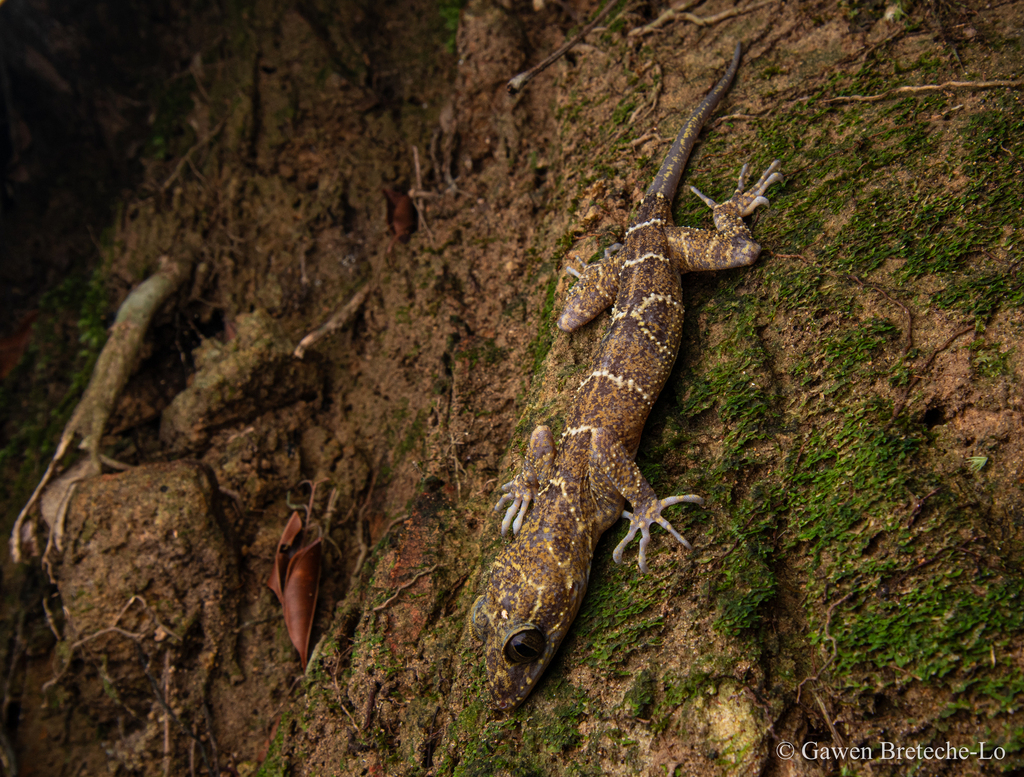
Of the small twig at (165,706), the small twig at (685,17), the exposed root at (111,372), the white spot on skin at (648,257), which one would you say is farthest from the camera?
the exposed root at (111,372)

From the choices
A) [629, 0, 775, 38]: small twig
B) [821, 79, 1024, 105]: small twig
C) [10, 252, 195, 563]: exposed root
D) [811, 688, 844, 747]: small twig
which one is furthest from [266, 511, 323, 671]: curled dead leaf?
[629, 0, 775, 38]: small twig

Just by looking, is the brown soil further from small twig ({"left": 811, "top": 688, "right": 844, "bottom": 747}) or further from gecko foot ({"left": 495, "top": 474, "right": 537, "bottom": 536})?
gecko foot ({"left": 495, "top": 474, "right": 537, "bottom": 536})

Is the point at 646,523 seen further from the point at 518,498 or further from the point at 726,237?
the point at 726,237

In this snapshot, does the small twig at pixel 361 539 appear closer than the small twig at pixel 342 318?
Yes

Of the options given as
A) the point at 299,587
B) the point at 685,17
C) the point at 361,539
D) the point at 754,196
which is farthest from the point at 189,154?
the point at 754,196

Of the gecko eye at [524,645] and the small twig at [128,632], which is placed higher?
the small twig at [128,632]

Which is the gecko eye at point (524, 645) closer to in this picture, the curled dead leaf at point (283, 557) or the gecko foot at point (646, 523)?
the gecko foot at point (646, 523)

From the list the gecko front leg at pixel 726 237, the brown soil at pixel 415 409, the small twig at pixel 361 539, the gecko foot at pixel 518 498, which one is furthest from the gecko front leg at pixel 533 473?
the gecko front leg at pixel 726 237
